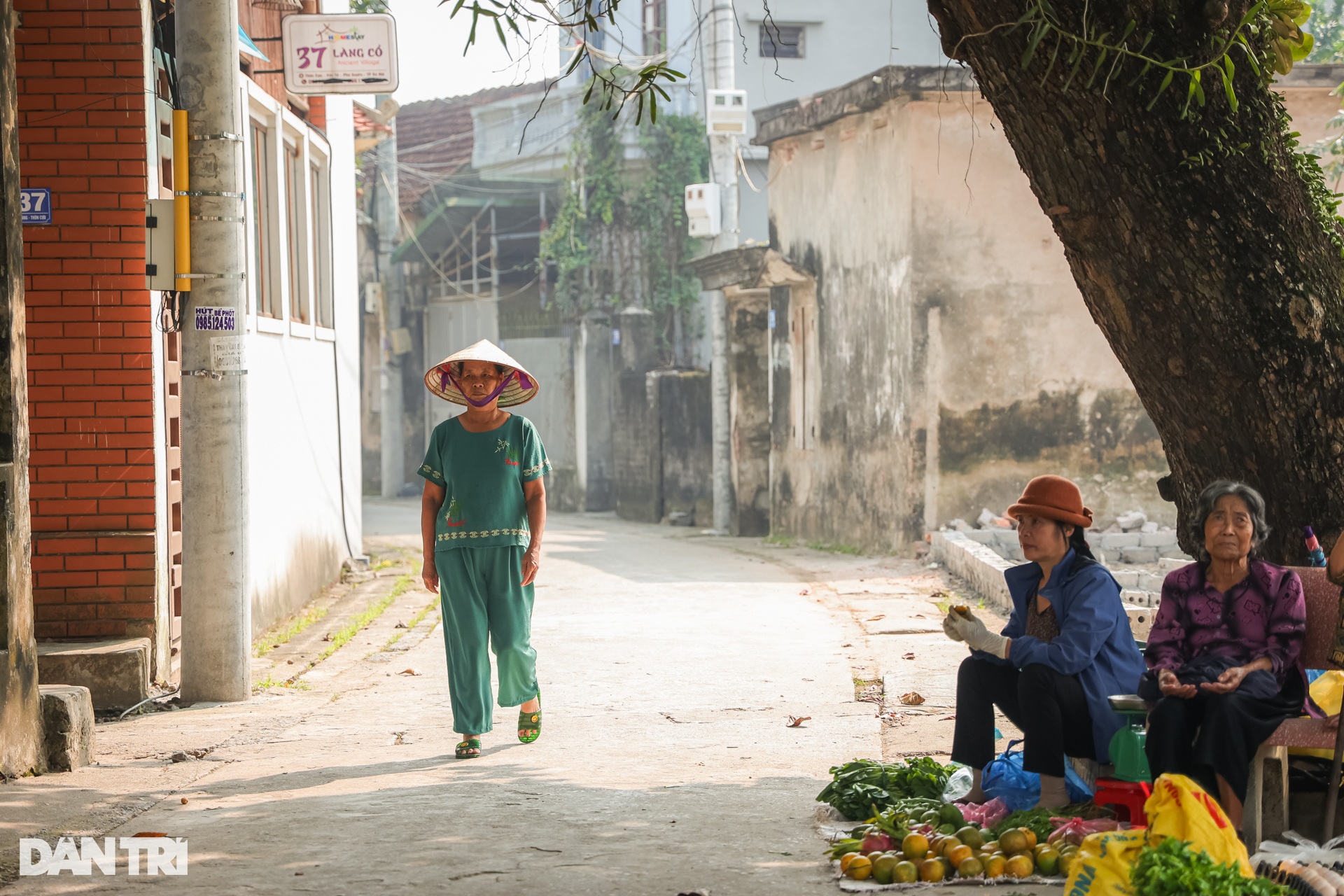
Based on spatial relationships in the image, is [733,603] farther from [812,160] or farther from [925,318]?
[812,160]

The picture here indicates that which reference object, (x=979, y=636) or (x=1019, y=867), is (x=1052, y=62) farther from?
(x=1019, y=867)

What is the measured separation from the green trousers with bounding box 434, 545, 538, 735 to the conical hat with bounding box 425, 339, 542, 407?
2.41ft

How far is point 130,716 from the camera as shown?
709 cm

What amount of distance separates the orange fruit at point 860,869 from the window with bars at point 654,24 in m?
22.6

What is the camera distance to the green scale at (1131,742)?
4484 mm

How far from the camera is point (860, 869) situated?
13.7 ft

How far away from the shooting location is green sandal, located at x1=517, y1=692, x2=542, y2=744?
6.43m

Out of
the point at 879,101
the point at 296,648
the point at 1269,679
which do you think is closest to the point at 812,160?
the point at 879,101

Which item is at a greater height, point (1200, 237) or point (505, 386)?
point (1200, 237)

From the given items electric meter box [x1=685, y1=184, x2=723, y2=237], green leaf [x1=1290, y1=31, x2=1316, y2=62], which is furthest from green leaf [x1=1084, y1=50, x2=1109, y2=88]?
electric meter box [x1=685, y1=184, x2=723, y2=237]

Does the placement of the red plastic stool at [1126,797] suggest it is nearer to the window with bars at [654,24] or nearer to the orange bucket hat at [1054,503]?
the orange bucket hat at [1054,503]

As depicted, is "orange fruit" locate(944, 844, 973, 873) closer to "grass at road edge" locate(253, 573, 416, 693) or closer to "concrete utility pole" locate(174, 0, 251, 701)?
"concrete utility pole" locate(174, 0, 251, 701)

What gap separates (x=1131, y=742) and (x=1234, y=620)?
20.8 inches

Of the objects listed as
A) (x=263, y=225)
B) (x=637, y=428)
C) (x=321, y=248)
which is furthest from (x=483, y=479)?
(x=637, y=428)
